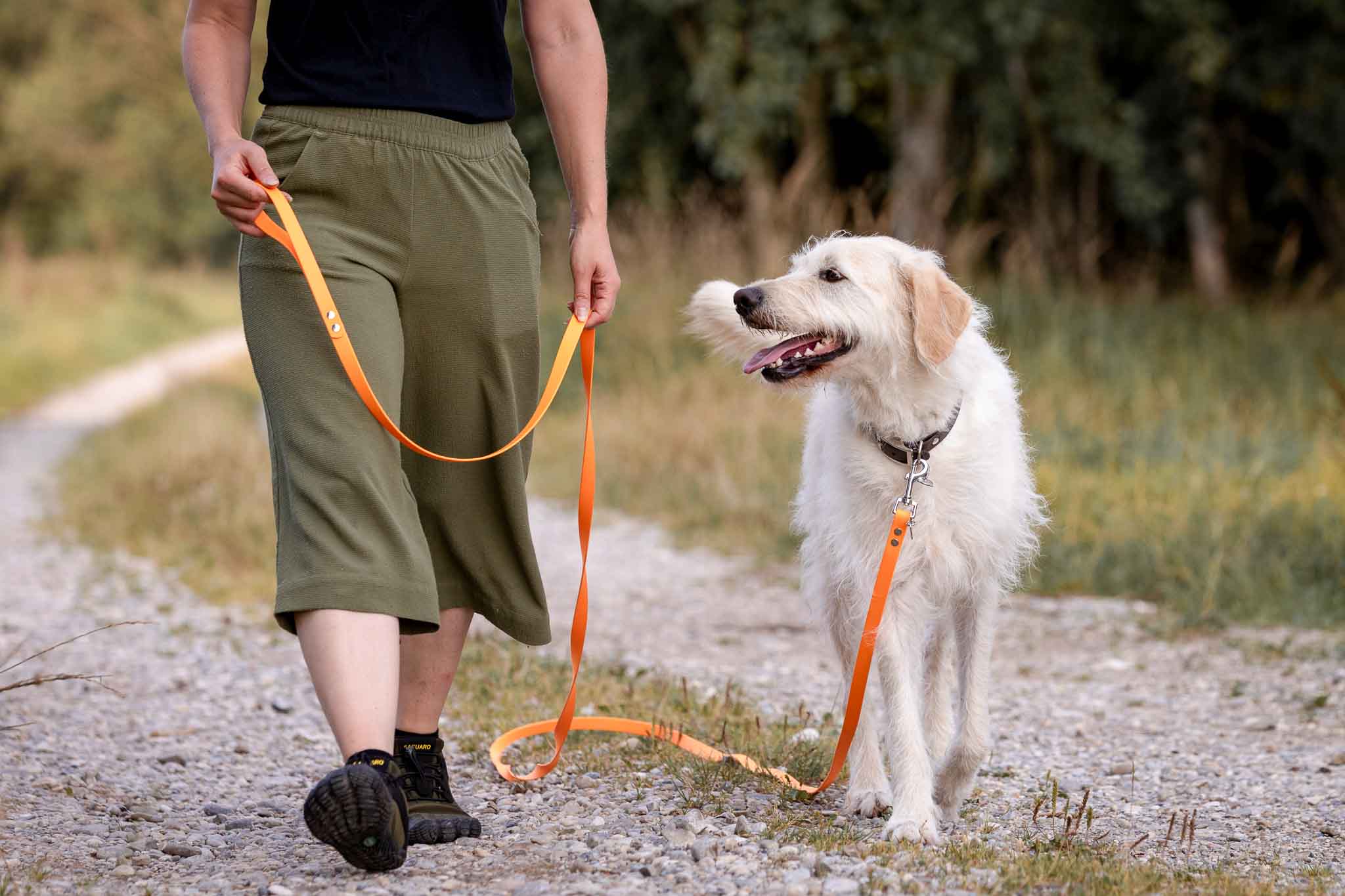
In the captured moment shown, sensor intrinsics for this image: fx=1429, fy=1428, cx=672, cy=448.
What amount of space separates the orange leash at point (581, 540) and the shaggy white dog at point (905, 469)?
0.09 m

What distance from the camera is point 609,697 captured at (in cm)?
447

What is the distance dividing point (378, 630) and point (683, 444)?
6631 mm

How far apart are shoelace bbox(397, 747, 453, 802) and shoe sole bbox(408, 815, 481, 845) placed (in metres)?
0.07

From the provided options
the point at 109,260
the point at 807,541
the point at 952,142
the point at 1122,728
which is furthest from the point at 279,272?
the point at 109,260

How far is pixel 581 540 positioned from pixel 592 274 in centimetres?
73

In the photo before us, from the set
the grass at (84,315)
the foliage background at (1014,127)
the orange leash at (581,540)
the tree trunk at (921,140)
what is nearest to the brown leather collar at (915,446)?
the orange leash at (581,540)

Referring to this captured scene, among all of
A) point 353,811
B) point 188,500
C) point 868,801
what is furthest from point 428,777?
point 188,500

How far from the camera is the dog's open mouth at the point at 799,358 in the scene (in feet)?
11.6

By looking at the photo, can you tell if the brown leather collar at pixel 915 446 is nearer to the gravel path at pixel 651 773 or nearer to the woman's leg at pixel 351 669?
the gravel path at pixel 651 773

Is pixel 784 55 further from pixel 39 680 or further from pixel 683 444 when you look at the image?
pixel 39 680

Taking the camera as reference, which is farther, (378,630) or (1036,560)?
(1036,560)

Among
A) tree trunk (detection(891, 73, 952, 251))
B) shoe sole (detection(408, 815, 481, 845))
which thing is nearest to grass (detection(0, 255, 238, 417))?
tree trunk (detection(891, 73, 952, 251))

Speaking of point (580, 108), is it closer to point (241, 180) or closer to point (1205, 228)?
point (241, 180)

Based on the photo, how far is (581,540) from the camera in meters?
3.54
